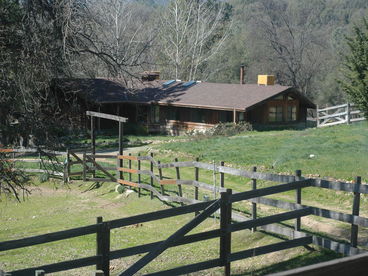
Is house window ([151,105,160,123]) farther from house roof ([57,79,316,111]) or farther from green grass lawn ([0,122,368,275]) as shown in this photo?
green grass lawn ([0,122,368,275])

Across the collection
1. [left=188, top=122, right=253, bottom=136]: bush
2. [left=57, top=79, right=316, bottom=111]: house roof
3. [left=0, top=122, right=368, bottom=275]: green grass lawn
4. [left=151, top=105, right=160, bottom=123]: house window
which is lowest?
[left=0, top=122, right=368, bottom=275]: green grass lawn

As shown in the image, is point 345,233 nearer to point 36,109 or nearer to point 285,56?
point 36,109

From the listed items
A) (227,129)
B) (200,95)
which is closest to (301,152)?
(227,129)

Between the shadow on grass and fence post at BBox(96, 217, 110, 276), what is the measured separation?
243 cm

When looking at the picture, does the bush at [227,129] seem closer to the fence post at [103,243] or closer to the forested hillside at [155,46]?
the forested hillside at [155,46]

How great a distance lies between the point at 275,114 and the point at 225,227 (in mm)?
35156

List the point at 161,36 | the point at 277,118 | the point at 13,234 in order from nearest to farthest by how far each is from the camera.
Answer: the point at 13,234
the point at 277,118
the point at 161,36

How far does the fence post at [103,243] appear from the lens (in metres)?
7.36

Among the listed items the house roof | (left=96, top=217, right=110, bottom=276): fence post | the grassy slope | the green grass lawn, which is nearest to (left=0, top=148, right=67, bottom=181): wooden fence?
the green grass lawn

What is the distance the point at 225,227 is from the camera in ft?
27.6

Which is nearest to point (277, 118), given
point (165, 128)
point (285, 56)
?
point (165, 128)

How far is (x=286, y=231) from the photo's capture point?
1007cm

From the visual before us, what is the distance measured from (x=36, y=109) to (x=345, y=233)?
6.68m

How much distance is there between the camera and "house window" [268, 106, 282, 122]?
42.4m
